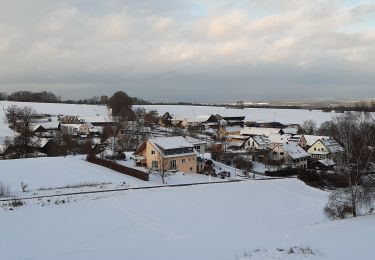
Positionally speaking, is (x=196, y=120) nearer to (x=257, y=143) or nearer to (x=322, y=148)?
(x=257, y=143)

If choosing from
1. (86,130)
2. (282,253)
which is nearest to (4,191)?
(282,253)

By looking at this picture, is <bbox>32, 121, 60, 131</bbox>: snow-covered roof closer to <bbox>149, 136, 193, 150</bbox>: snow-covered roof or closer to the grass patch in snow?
<bbox>149, 136, 193, 150</bbox>: snow-covered roof

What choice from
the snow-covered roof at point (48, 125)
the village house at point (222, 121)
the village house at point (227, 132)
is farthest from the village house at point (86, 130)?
the village house at point (222, 121)

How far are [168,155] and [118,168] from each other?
6.31m

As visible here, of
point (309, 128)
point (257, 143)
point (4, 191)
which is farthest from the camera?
point (309, 128)

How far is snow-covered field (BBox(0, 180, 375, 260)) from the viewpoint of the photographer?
15.4 metres

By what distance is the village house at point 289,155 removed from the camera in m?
60.5

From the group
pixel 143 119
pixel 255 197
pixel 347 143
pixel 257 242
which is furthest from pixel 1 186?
pixel 143 119

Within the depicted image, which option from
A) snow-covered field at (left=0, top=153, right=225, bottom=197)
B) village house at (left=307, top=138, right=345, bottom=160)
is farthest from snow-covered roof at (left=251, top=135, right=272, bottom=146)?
snow-covered field at (left=0, top=153, right=225, bottom=197)

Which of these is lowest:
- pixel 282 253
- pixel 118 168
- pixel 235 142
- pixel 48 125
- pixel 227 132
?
pixel 235 142

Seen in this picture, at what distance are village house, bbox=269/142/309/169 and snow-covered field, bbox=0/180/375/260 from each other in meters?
24.5

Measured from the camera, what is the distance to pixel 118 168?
137 ft

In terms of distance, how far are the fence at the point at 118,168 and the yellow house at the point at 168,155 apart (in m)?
3.85

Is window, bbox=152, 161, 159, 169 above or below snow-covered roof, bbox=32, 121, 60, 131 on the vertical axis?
below
